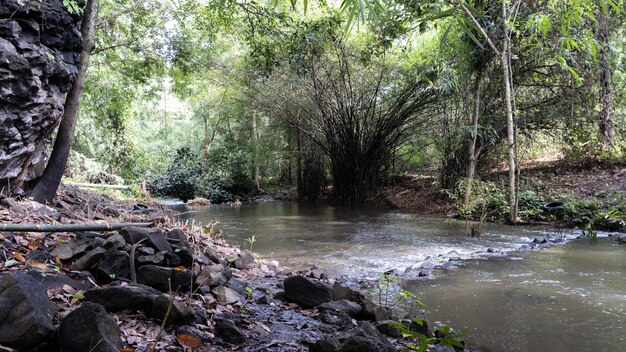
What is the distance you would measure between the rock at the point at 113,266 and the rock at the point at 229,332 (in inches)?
30.9

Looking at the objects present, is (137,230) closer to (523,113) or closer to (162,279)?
(162,279)

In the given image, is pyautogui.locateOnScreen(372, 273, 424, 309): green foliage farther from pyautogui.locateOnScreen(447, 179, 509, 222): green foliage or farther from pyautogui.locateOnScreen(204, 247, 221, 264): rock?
pyautogui.locateOnScreen(447, 179, 509, 222): green foliage

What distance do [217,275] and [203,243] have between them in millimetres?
1033

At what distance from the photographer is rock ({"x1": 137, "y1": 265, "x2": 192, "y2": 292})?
2.24 m

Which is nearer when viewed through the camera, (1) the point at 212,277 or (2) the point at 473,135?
(1) the point at 212,277

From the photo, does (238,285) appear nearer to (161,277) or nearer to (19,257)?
(161,277)

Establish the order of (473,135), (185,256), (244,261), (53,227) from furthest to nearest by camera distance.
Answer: (473,135)
(244,261)
(185,256)
(53,227)

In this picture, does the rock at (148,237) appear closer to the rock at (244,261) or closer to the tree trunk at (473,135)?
the rock at (244,261)

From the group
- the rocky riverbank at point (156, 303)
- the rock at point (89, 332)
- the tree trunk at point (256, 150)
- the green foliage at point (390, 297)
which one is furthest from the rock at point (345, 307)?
the tree trunk at point (256, 150)

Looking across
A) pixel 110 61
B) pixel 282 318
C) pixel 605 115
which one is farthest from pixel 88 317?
pixel 605 115

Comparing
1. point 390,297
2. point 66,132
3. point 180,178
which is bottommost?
point 390,297

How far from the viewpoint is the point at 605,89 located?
24.5 ft

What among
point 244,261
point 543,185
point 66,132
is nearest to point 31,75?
point 66,132

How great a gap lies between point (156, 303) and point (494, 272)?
9.84 ft
